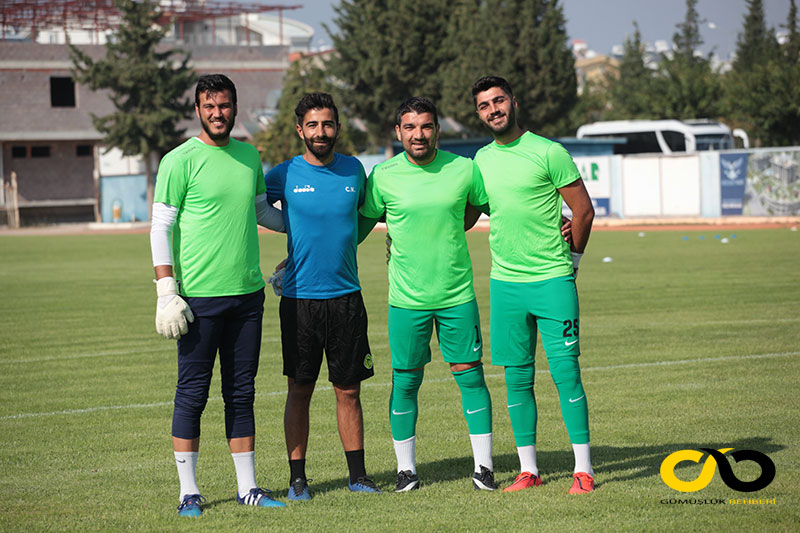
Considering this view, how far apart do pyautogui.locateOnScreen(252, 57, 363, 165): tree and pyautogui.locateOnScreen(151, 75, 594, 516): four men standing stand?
4132 centimetres

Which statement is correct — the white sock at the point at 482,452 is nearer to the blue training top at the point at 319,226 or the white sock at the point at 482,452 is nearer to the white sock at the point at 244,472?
the blue training top at the point at 319,226

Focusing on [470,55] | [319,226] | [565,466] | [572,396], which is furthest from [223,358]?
[470,55]

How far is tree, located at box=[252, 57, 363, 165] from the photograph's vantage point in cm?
4916

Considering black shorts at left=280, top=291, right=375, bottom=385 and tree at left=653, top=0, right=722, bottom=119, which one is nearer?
black shorts at left=280, top=291, right=375, bottom=385

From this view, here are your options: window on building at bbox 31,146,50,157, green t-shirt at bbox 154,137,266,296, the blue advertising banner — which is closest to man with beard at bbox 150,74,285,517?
green t-shirt at bbox 154,137,266,296

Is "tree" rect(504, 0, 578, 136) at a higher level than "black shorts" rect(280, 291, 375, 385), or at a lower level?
higher

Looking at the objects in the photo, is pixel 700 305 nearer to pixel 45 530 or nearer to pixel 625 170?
pixel 45 530

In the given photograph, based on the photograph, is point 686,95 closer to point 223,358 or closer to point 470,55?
point 470,55

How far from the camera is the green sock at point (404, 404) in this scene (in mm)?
5863

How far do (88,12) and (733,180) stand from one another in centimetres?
3660

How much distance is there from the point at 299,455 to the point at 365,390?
3270 millimetres

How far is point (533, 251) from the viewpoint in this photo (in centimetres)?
574

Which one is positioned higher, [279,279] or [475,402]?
[279,279]

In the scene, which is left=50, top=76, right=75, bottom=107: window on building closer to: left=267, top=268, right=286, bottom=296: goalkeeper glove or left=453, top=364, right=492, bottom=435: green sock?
left=267, top=268, right=286, bottom=296: goalkeeper glove
